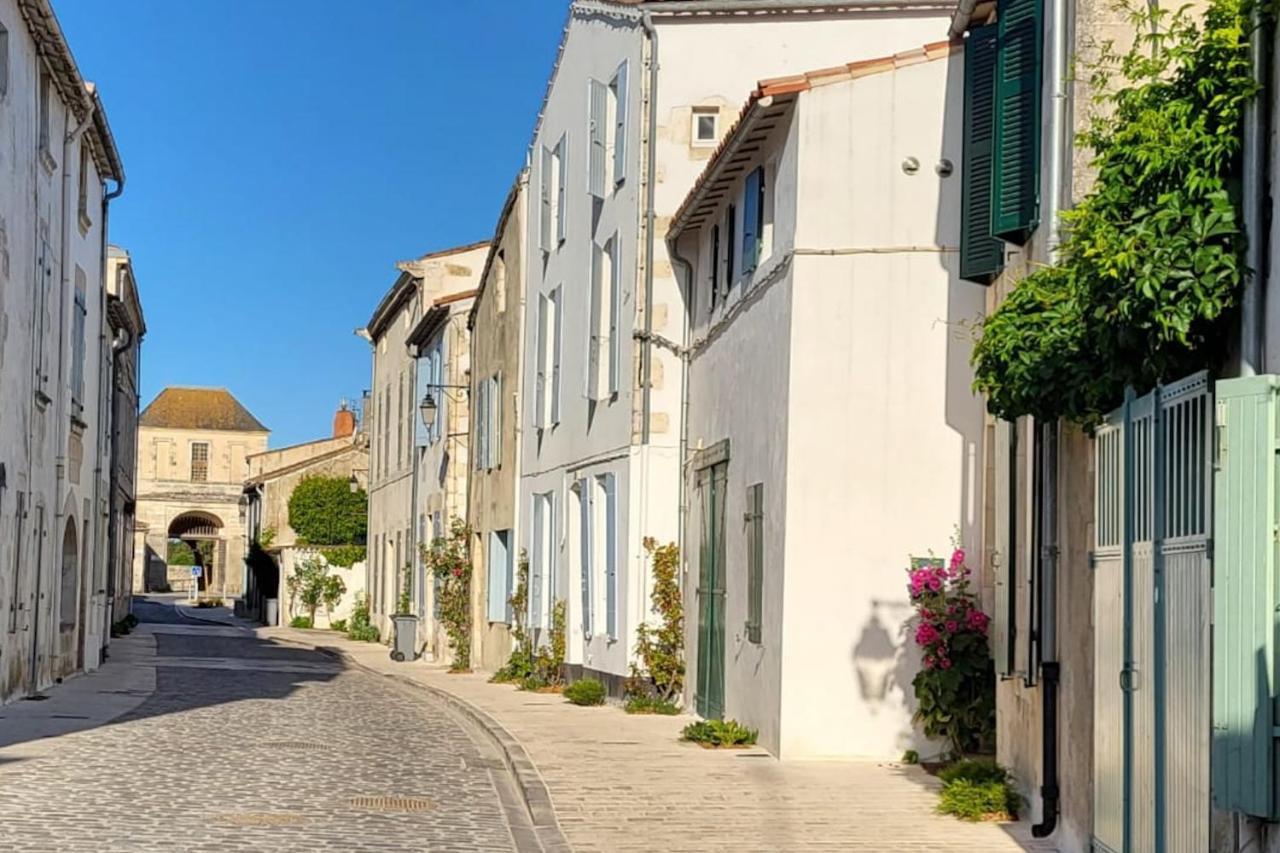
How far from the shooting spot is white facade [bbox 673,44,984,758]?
46.0 feet

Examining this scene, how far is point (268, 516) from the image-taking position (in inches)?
2211

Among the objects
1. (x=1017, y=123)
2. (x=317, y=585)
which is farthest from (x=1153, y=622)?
(x=317, y=585)

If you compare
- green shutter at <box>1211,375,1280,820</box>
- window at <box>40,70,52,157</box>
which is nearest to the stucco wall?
window at <box>40,70,52,157</box>

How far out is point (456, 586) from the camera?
31.5 meters

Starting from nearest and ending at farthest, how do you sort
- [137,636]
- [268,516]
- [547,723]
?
1. [547,723]
2. [137,636]
3. [268,516]

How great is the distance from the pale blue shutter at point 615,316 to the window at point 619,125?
805 millimetres

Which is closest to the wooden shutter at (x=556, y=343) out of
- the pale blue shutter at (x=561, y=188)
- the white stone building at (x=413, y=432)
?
the pale blue shutter at (x=561, y=188)

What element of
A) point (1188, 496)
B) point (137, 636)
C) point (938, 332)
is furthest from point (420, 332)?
point (1188, 496)

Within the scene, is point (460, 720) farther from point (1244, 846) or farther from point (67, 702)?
point (1244, 846)

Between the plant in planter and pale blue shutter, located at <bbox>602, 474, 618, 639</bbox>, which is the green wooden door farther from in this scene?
pale blue shutter, located at <bbox>602, 474, 618, 639</bbox>

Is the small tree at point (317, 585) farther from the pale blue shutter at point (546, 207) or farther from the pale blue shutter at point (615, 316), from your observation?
the pale blue shutter at point (615, 316)

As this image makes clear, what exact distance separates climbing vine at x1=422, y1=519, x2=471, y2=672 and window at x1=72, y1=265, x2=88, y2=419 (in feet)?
26.3

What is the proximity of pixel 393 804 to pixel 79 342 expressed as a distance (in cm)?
1485

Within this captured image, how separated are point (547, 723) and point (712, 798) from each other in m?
6.68
